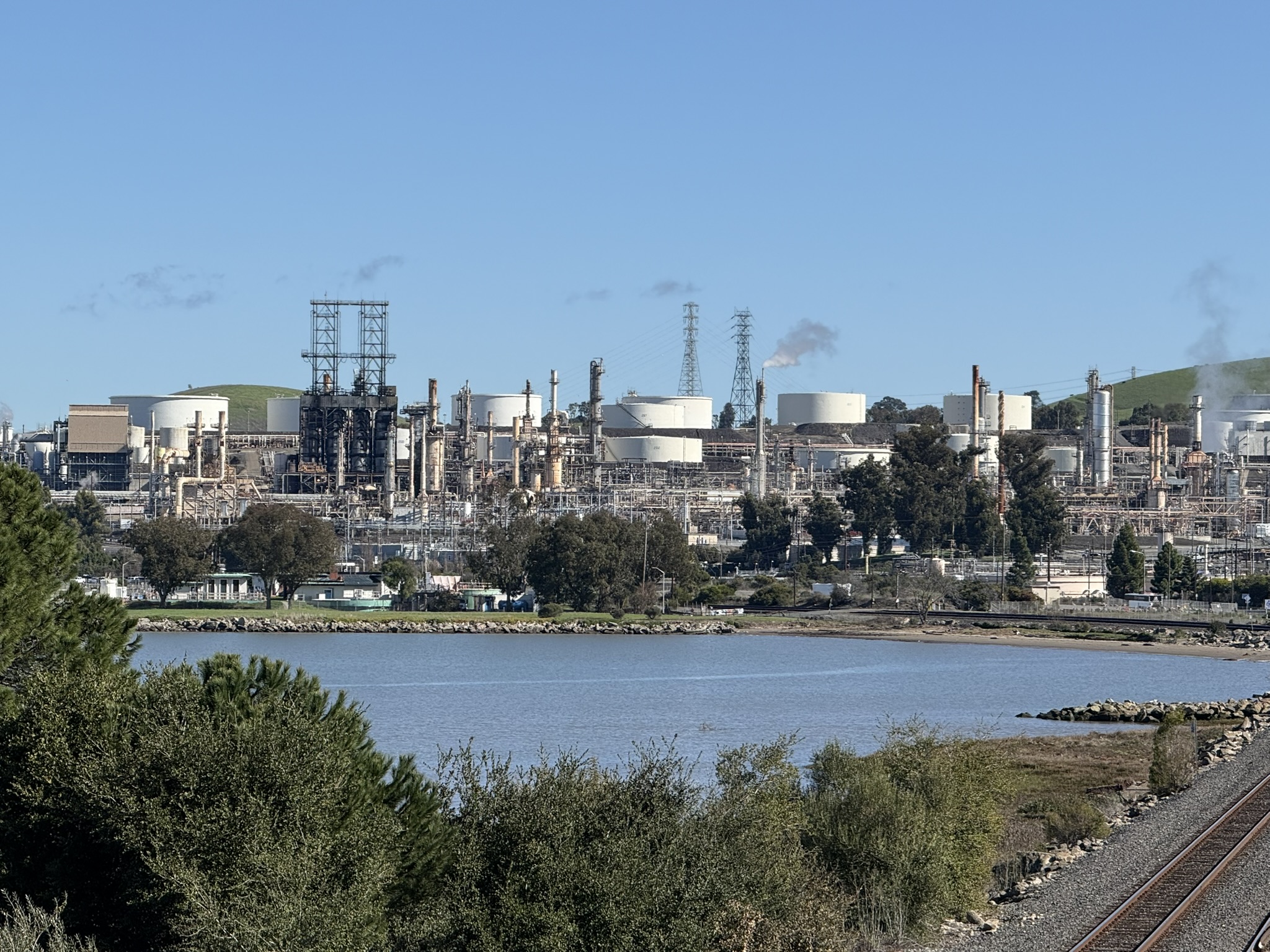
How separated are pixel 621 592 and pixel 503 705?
42321 mm

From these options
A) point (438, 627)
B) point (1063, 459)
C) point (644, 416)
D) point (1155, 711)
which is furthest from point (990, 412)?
point (1155, 711)

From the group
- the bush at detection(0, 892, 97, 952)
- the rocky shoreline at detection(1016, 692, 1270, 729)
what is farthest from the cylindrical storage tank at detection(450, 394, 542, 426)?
the bush at detection(0, 892, 97, 952)

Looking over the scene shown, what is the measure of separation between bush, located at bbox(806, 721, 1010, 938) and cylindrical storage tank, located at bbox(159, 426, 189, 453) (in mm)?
111547

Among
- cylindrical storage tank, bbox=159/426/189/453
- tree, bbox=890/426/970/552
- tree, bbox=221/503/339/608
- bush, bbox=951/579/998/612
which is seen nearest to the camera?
tree, bbox=221/503/339/608

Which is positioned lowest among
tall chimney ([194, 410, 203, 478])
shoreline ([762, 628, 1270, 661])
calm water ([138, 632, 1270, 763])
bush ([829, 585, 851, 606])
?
calm water ([138, 632, 1270, 763])

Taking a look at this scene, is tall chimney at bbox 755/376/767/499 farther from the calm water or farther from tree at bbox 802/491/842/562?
the calm water

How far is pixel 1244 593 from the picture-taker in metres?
92.4

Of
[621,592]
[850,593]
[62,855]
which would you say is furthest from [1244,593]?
[62,855]

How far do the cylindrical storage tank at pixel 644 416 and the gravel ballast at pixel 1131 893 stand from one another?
118 metres

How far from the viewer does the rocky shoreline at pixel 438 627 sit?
82500 millimetres

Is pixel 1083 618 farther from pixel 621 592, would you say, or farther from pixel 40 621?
pixel 40 621

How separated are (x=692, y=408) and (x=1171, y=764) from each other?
121192 mm

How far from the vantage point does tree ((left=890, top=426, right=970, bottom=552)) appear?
111 m

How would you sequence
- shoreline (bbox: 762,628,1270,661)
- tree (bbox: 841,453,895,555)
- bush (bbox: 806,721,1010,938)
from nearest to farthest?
1. bush (bbox: 806,721,1010,938)
2. shoreline (bbox: 762,628,1270,661)
3. tree (bbox: 841,453,895,555)
